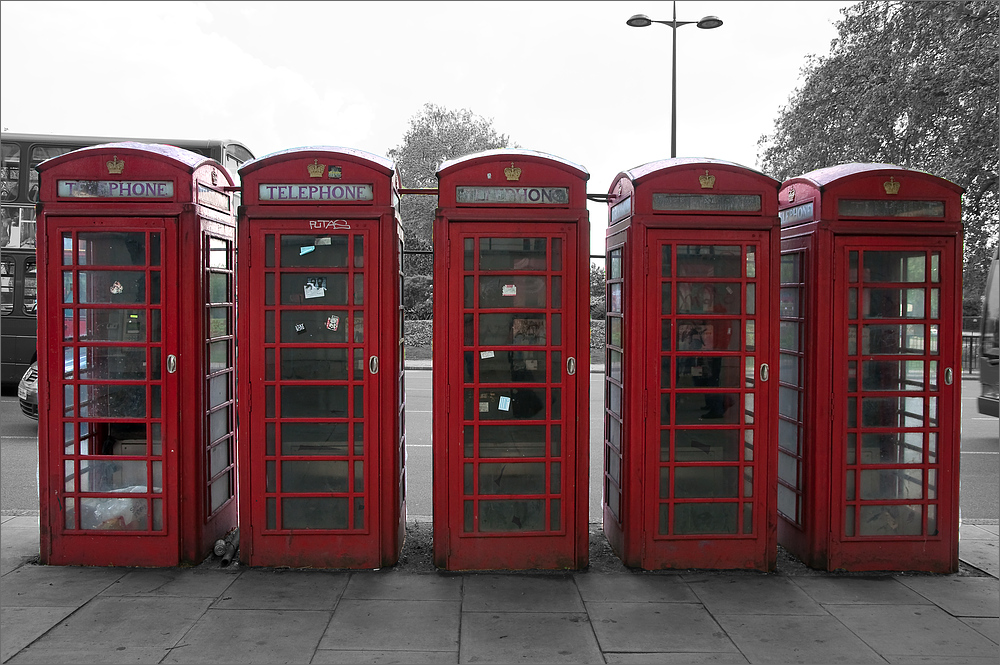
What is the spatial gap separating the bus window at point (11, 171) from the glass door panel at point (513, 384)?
37.1 feet

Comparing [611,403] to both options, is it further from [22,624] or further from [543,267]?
[22,624]

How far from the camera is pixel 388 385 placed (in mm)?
4895

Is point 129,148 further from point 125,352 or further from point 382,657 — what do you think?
point 382,657

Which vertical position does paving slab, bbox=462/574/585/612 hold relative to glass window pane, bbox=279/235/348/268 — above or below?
below

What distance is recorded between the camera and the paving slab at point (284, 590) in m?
4.34

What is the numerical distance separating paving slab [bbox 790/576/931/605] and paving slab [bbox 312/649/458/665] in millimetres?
2287

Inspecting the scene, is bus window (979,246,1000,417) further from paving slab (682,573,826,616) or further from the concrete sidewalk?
paving slab (682,573,826,616)

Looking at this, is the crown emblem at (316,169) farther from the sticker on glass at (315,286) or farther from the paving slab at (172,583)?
the paving slab at (172,583)

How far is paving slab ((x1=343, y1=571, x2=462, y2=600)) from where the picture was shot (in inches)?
178

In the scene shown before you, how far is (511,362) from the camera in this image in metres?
4.91

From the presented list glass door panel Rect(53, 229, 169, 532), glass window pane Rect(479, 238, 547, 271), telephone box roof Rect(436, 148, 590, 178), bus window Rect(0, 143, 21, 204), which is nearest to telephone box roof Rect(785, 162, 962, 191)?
telephone box roof Rect(436, 148, 590, 178)

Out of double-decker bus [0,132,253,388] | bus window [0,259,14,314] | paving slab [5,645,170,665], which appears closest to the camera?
paving slab [5,645,170,665]

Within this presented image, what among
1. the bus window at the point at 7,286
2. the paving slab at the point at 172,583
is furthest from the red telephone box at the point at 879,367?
the bus window at the point at 7,286

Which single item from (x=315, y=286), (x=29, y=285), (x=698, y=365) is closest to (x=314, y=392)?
(x=315, y=286)
